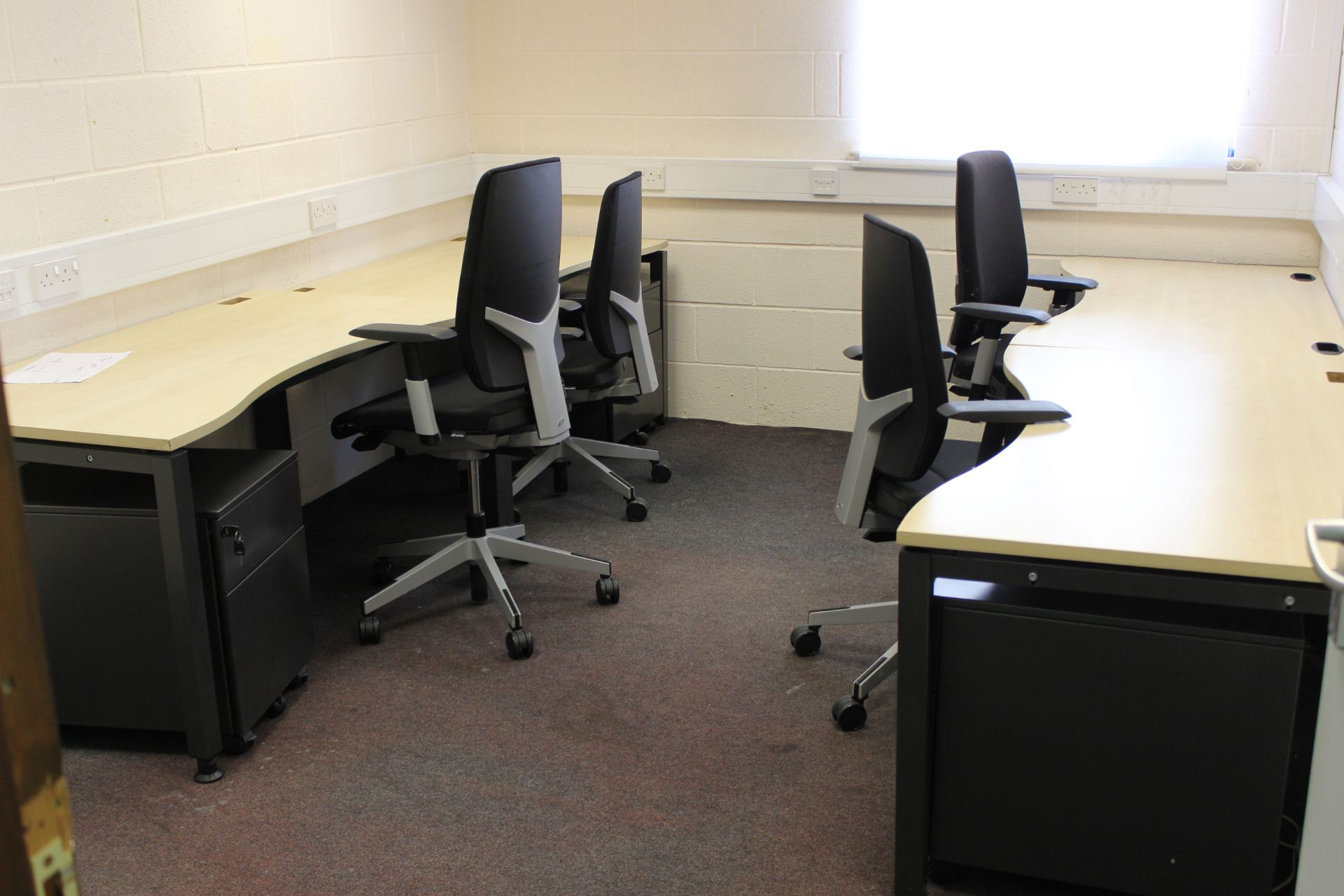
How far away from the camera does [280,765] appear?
248 cm

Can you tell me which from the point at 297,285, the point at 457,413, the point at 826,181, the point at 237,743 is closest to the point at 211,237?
the point at 297,285

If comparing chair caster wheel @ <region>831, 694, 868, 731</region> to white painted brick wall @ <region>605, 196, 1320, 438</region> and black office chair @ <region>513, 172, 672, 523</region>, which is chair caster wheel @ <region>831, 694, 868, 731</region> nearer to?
black office chair @ <region>513, 172, 672, 523</region>

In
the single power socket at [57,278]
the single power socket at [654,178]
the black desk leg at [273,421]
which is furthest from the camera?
the single power socket at [654,178]

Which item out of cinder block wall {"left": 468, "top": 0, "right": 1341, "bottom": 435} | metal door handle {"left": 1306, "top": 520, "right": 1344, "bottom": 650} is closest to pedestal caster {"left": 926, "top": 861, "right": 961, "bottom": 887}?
metal door handle {"left": 1306, "top": 520, "right": 1344, "bottom": 650}

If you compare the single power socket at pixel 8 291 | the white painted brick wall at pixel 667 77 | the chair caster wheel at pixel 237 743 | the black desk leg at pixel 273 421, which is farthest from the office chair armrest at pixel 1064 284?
the single power socket at pixel 8 291

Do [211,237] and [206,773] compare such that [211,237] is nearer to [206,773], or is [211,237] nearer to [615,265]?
[615,265]

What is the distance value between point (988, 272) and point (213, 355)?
212 cm

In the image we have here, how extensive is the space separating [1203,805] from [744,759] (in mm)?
944

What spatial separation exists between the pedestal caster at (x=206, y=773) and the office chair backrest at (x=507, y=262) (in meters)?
1.05

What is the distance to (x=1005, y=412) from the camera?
2.28 metres

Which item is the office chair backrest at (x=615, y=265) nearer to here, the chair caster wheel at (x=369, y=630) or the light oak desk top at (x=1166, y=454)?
the chair caster wheel at (x=369, y=630)

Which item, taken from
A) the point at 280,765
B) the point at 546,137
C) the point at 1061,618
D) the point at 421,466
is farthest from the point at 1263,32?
the point at 280,765

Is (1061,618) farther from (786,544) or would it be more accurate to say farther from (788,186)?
(788,186)

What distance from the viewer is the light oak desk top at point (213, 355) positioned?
2305 millimetres
